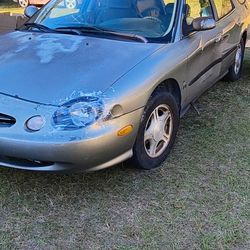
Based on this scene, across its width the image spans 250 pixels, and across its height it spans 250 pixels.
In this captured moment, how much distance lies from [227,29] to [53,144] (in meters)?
2.94

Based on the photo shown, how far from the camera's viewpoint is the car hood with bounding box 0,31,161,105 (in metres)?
3.04

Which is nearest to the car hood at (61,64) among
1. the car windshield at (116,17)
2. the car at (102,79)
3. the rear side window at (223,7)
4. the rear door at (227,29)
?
the car at (102,79)

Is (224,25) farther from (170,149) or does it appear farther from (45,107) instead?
(45,107)

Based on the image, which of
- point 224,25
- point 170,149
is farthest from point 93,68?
point 224,25

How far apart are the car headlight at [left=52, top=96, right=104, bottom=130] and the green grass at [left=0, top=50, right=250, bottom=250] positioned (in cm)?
62

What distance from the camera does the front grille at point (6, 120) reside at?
291 centimetres

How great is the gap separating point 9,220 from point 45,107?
80cm

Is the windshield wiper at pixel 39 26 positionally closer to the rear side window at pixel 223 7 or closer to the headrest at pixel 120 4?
the headrest at pixel 120 4

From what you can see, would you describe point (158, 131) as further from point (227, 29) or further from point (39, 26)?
point (227, 29)

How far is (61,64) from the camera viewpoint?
3328 mm

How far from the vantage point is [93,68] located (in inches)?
128

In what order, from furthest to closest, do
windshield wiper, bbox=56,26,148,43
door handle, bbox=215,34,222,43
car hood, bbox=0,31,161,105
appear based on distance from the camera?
door handle, bbox=215,34,222,43
windshield wiper, bbox=56,26,148,43
car hood, bbox=0,31,161,105

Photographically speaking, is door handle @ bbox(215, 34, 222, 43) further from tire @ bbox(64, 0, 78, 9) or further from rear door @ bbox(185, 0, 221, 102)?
tire @ bbox(64, 0, 78, 9)

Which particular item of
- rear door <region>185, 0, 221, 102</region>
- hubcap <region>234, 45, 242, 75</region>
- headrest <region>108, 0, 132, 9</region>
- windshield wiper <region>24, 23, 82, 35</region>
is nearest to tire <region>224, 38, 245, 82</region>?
hubcap <region>234, 45, 242, 75</region>
